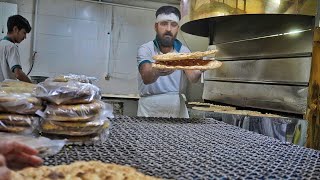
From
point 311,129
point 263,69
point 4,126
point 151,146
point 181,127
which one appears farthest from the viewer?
point 263,69

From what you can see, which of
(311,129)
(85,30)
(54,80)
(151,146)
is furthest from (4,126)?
(85,30)

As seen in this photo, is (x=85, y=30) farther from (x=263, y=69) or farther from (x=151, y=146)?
(x=151, y=146)

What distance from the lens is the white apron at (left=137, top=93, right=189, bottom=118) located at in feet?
10.6

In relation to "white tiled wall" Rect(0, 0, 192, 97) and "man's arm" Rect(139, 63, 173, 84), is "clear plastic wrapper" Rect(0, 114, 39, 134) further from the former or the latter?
"white tiled wall" Rect(0, 0, 192, 97)

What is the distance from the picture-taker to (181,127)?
80.8 inches

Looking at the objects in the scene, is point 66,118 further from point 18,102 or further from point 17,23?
point 17,23

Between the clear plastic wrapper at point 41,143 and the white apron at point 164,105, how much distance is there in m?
1.92

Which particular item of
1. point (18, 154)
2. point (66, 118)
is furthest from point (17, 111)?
point (18, 154)

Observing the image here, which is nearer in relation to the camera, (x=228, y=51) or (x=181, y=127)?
(x=181, y=127)

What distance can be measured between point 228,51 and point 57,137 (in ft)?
8.72

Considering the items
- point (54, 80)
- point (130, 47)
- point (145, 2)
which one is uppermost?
point (145, 2)

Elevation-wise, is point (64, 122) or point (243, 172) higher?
point (64, 122)

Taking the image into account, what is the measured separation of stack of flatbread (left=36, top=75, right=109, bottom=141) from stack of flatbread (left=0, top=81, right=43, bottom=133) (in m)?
0.05

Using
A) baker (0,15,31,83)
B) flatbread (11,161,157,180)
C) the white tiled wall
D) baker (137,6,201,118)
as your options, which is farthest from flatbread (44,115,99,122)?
the white tiled wall
